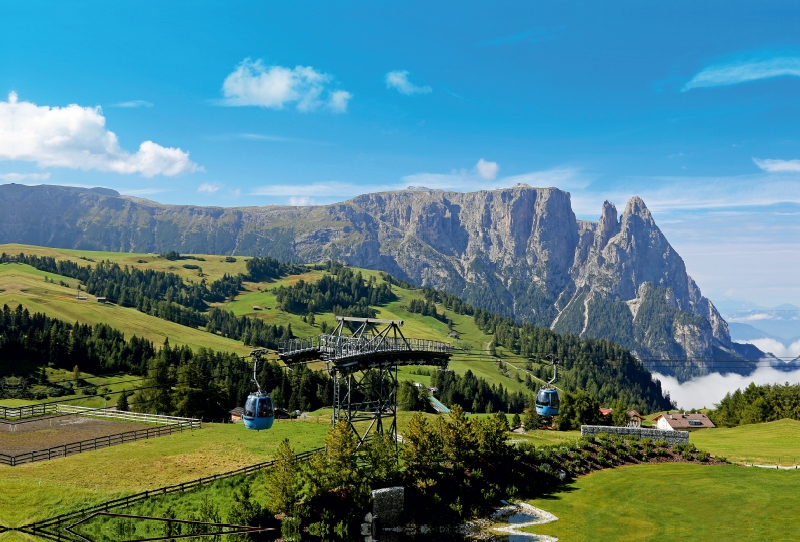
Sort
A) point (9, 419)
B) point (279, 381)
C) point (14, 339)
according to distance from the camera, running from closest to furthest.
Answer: point (9, 419)
point (14, 339)
point (279, 381)

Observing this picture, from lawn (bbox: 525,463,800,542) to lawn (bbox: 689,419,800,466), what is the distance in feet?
33.1

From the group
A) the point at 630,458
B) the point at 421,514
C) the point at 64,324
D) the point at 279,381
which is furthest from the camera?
the point at 64,324

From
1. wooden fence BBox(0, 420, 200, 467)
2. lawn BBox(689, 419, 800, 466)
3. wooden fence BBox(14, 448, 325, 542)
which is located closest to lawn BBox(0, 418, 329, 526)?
wooden fence BBox(0, 420, 200, 467)

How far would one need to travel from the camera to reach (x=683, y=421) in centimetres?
15750

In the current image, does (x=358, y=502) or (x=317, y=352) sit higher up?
(x=317, y=352)

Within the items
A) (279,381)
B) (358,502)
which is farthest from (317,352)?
(279,381)

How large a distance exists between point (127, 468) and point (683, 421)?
144m

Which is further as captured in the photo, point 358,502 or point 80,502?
point 358,502

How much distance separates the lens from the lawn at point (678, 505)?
50.9 m

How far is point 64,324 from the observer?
183 m

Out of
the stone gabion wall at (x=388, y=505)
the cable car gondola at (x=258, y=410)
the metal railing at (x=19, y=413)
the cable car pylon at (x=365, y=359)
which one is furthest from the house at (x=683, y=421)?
the metal railing at (x=19, y=413)

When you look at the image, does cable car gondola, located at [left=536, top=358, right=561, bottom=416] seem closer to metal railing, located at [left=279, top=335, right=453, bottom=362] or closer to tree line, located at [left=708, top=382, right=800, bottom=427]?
metal railing, located at [left=279, top=335, right=453, bottom=362]

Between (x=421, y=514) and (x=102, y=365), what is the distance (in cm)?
12814

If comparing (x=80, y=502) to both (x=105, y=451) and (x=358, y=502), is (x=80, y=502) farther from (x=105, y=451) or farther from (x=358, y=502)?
(x=358, y=502)
